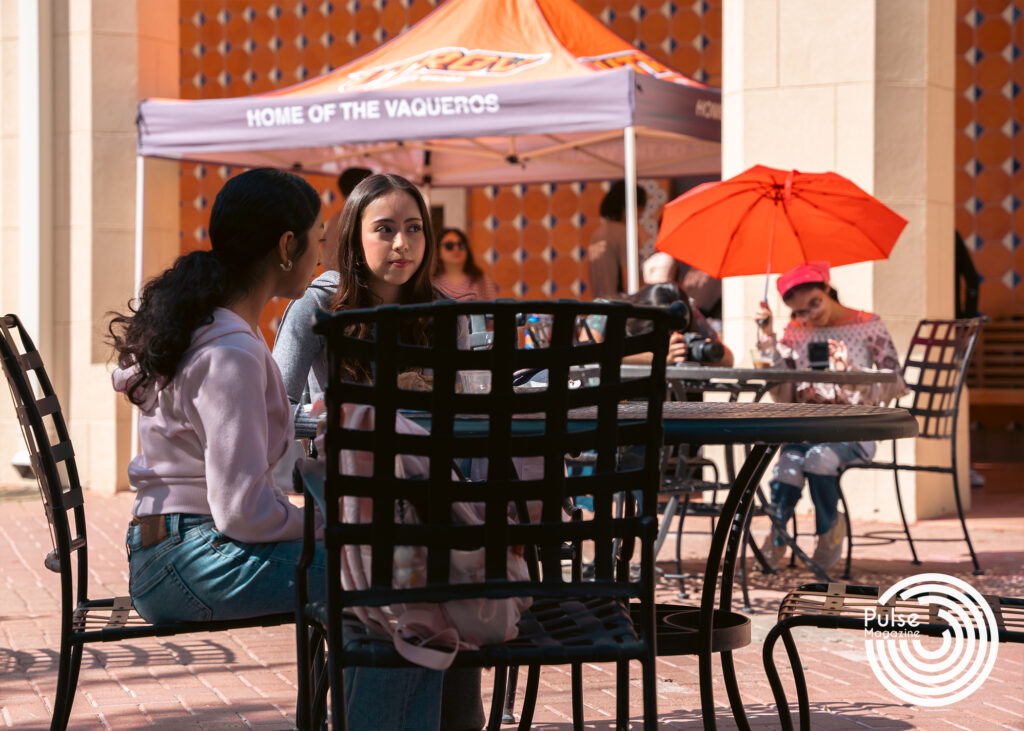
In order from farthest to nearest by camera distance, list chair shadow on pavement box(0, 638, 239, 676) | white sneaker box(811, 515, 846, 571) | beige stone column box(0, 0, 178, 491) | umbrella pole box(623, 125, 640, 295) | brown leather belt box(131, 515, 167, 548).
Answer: beige stone column box(0, 0, 178, 491)
umbrella pole box(623, 125, 640, 295)
white sneaker box(811, 515, 846, 571)
chair shadow on pavement box(0, 638, 239, 676)
brown leather belt box(131, 515, 167, 548)

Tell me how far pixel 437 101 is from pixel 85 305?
292cm

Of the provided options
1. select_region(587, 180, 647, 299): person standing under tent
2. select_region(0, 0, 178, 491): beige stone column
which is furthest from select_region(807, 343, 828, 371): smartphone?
select_region(0, 0, 178, 491): beige stone column

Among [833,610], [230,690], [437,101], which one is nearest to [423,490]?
[833,610]

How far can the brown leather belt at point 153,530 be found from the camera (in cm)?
274

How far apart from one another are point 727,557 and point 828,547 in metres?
3.04

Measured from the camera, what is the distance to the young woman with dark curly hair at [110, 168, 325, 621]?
8.42ft

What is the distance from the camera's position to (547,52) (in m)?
8.68

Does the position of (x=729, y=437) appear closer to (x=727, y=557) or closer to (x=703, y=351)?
(x=727, y=557)

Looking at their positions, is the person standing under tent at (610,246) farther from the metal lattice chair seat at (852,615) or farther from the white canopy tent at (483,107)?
the metal lattice chair seat at (852,615)

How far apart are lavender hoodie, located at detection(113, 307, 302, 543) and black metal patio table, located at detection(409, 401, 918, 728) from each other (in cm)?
28

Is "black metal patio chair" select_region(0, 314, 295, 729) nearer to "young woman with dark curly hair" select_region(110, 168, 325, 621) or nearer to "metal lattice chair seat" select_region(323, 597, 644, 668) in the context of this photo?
"young woman with dark curly hair" select_region(110, 168, 325, 621)

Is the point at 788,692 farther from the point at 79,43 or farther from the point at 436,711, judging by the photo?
the point at 79,43

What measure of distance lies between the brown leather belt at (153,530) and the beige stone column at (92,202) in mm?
6815

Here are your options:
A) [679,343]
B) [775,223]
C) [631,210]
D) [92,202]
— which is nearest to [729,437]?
[679,343]
